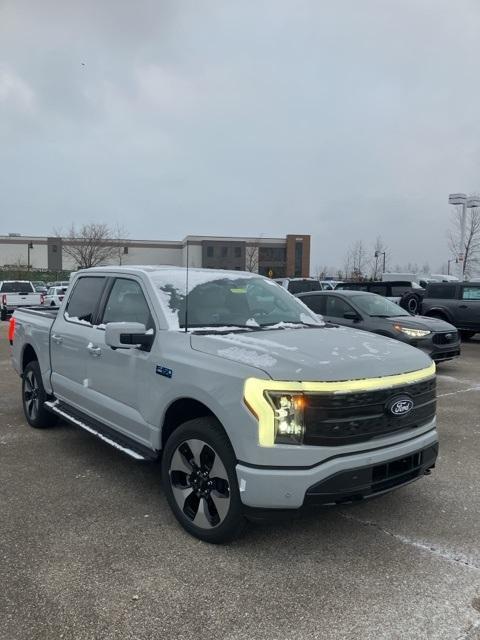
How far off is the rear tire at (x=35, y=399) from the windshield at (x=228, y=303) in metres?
2.42

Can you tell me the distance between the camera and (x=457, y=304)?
1480 centimetres

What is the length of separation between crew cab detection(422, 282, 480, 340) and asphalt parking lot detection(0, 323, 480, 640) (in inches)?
428

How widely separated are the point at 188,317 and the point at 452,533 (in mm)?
2423

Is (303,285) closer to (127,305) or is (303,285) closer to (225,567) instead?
(127,305)

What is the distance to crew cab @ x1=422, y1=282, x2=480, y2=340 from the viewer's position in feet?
47.7

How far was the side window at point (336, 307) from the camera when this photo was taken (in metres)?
10.6

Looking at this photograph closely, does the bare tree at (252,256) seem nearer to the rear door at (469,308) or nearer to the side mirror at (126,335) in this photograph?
the rear door at (469,308)

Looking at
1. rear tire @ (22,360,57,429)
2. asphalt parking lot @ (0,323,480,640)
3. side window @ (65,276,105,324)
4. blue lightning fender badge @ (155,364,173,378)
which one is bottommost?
asphalt parking lot @ (0,323,480,640)

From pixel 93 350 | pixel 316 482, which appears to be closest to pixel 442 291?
pixel 93 350

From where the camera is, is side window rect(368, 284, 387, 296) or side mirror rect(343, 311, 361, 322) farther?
side window rect(368, 284, 387, 296)

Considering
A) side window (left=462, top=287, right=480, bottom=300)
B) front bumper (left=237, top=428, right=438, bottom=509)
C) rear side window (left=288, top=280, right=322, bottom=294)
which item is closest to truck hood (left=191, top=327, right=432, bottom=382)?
front bumper (left=237, top=428, right=438, bottom=509)

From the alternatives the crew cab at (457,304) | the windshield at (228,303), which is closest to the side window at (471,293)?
the crew cab at (457,304)

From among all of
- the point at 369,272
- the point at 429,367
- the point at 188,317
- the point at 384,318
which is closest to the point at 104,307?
the point at 188,317

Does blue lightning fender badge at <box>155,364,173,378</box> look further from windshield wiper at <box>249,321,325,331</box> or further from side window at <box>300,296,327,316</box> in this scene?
side window at <box>300,296,327,316</box>
